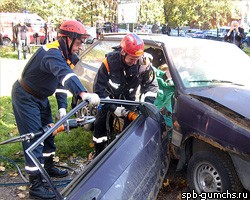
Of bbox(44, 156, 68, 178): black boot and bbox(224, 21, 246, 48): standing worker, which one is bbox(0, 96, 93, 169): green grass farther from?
bbox(224, 21, 246, 48): standing worker

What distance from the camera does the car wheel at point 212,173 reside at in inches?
105

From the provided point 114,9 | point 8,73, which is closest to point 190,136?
point 8,73

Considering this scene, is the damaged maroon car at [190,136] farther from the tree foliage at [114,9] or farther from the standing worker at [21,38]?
the tree foliage at [114,9]

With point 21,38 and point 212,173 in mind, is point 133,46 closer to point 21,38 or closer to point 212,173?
point 212,173

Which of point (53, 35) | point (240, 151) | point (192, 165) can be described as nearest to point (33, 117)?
point (192, 165)

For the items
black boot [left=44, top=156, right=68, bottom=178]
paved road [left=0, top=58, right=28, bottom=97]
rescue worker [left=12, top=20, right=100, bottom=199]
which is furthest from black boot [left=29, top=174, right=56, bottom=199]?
paved road [left=0, top=58, right=28, bottom=97]

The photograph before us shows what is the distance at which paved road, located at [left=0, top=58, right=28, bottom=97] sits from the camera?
8.27 meters

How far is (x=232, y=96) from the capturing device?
294 cm

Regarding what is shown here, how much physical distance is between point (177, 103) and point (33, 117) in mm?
1449

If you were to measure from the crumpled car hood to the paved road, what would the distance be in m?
5.83

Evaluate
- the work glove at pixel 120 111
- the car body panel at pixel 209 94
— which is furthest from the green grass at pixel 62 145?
the car body panel at pixel 209 94

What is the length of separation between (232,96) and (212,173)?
0.74 metres

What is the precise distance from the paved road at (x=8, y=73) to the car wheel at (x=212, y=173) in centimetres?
586

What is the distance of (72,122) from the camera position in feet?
7.77
